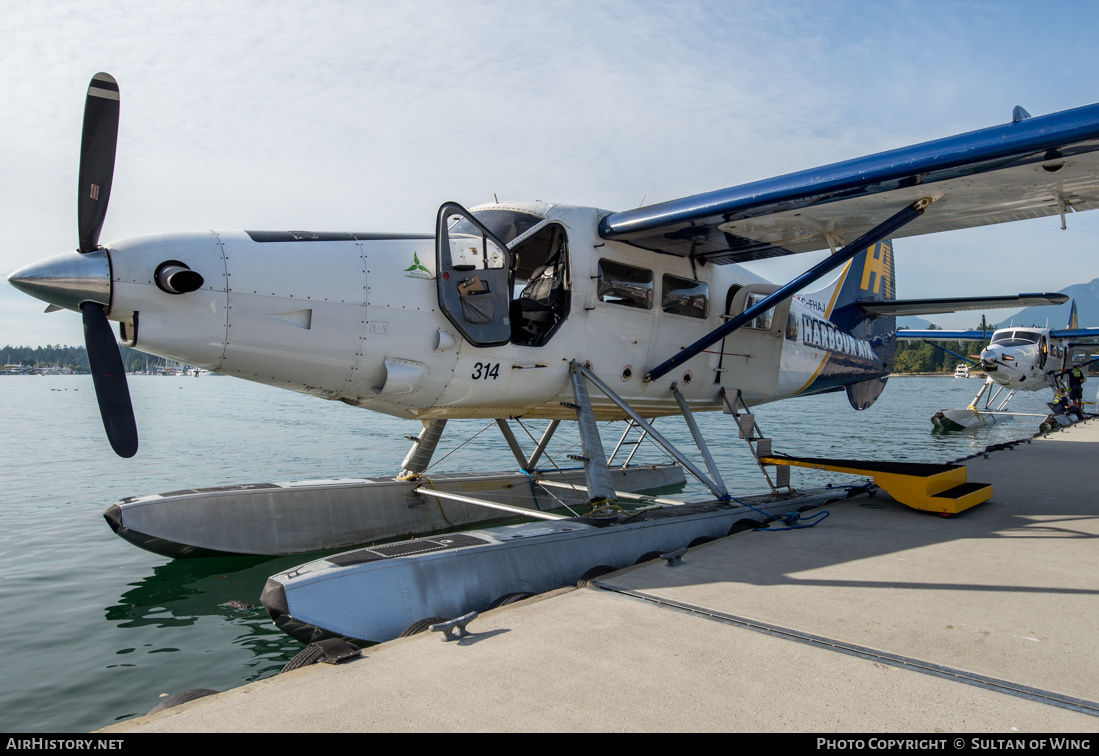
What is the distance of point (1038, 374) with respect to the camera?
82.6 ft

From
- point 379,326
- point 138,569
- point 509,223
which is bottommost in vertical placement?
point 138,569

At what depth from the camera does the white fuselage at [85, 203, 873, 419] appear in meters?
4.76

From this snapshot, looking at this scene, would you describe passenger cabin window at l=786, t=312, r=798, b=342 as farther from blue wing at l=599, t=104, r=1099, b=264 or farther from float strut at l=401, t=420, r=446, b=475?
float strut at l=401, t=420, r=446, b=475

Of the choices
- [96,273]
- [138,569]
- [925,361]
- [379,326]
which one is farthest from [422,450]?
[925,361]

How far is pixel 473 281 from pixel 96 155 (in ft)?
9.05

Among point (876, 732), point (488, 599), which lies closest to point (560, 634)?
point (488, 599)

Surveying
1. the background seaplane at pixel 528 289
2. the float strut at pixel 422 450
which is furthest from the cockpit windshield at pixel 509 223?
the float strut at pixel 422 450

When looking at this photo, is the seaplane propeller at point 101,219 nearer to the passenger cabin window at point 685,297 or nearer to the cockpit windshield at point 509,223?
the cockpit windshield at point 509,223

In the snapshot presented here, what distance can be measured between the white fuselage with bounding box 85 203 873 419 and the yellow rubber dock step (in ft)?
5.88

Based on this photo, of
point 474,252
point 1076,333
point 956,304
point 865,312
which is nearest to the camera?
point 474,252

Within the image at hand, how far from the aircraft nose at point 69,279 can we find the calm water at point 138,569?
246cm

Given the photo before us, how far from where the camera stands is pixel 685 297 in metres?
7.71

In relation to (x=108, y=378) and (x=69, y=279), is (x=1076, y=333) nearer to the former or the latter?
(x=108, y=378)
